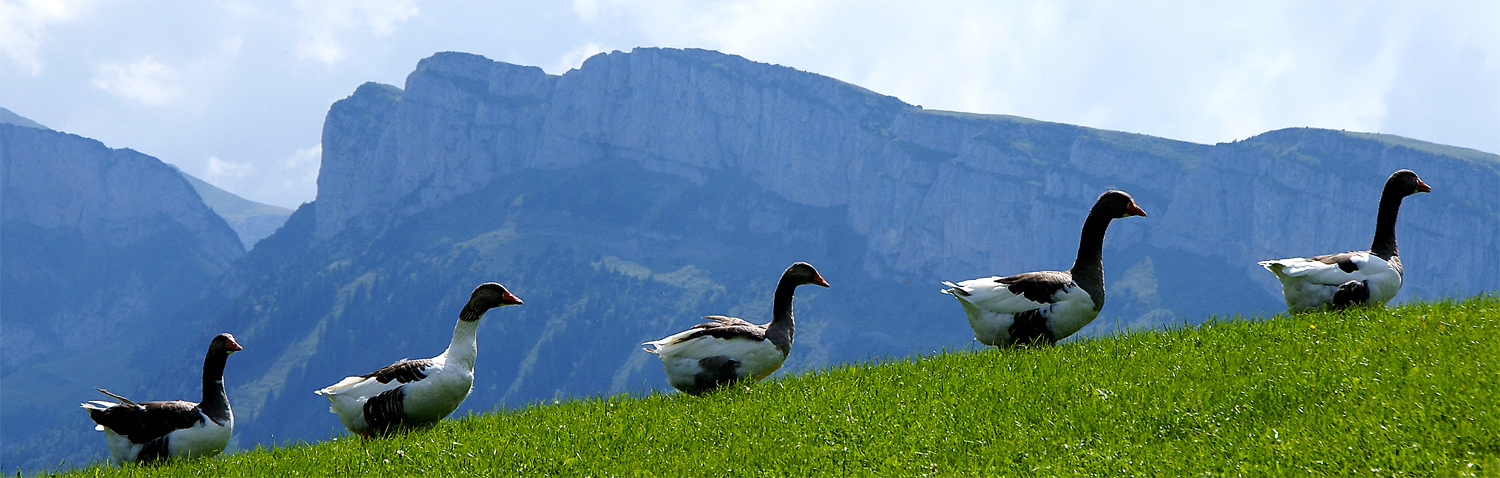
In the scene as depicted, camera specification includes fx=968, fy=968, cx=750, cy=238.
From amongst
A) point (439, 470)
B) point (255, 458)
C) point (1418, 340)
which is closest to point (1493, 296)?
point (1418, 340)

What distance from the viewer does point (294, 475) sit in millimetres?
10305

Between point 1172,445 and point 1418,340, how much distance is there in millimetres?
4391

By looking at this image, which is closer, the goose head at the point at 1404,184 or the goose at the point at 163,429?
the goose at the point at 163,429

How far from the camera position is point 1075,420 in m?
9.50

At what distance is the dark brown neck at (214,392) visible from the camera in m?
14.3

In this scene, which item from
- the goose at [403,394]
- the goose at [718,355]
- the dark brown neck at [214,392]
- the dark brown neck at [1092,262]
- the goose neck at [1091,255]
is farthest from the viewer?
the dark brown neck at [214,392]

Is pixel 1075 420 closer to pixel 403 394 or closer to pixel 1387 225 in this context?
pixel 403 394

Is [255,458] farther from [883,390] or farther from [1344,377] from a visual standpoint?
[1344,377]

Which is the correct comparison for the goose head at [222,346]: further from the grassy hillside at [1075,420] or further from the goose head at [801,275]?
the goose head at [801,275]

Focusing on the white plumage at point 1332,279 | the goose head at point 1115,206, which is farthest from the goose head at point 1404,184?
the goose head at point 1115,206

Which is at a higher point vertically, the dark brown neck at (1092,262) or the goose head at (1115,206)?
the goose head at (1115,206)

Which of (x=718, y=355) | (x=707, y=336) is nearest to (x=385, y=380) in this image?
(x=707, y=336)

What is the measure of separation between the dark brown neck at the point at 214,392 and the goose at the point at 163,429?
0.01 metres

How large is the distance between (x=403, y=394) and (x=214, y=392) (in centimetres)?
441
